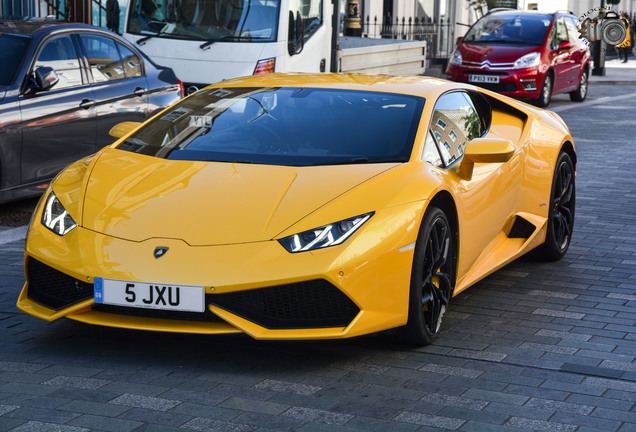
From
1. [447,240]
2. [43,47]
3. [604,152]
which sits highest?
[43,47]

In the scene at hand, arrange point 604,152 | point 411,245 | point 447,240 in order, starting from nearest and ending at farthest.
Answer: point 411,245 < point 447,240 < point 604,152

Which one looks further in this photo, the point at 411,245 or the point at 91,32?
the point at 91,32

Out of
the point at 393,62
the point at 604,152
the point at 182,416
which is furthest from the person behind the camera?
the point at 393,62

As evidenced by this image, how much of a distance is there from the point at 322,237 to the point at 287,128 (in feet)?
3.73

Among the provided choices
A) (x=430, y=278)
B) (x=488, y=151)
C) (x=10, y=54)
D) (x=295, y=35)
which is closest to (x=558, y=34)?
(x=295, y=35)

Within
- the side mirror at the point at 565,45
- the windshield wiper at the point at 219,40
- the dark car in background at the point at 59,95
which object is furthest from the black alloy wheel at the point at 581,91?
the dark car in background at the point at 59,95

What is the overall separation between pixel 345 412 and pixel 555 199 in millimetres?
3428

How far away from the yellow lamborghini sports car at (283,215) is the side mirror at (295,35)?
7819 millimetres

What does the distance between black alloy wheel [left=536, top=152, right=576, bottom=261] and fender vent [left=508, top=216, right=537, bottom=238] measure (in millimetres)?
414

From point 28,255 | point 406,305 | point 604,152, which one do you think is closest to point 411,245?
point 406,305

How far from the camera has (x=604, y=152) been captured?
44.6 ft

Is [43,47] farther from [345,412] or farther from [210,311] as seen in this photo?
[345,412]

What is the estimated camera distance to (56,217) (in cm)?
500

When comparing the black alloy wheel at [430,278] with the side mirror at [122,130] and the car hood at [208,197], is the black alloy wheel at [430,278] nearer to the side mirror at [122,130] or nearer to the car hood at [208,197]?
the car hood at [208,197]
